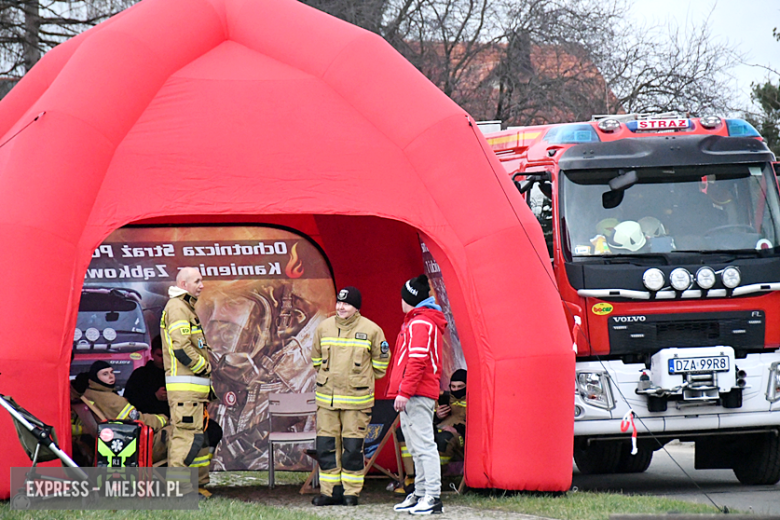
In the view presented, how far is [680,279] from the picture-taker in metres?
7.82

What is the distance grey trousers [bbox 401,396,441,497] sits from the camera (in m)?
6.70

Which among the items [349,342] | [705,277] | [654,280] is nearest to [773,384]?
[705,277]

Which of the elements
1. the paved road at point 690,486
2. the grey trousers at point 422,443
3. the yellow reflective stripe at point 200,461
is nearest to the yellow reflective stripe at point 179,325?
the yellow reflective stripe at point 200,461

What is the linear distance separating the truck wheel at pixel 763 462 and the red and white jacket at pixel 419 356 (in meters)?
3.81

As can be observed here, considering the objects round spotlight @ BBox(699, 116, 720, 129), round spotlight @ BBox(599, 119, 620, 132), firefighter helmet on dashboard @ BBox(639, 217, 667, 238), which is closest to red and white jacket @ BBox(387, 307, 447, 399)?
firefighter helmet on dashboard @ BBox(639, 217, 667, 238)

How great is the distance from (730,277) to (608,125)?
6.02ft

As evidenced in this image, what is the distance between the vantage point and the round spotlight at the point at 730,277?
784cm

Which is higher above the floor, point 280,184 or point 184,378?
point 280,184

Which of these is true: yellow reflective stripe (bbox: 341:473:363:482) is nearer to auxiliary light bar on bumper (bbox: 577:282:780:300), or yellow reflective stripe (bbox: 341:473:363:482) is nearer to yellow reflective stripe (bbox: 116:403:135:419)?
yellow reflective stripe (bbox: 116:403:135:419)

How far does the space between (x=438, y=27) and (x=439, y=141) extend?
13433mm

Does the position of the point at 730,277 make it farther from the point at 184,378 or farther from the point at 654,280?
the point at 184,378

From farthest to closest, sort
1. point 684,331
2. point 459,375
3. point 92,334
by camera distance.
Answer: point 92,334
point 459,375
point 684,331

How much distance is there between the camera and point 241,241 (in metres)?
9.00

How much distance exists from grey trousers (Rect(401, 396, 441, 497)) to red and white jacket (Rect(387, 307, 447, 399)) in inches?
4.4
